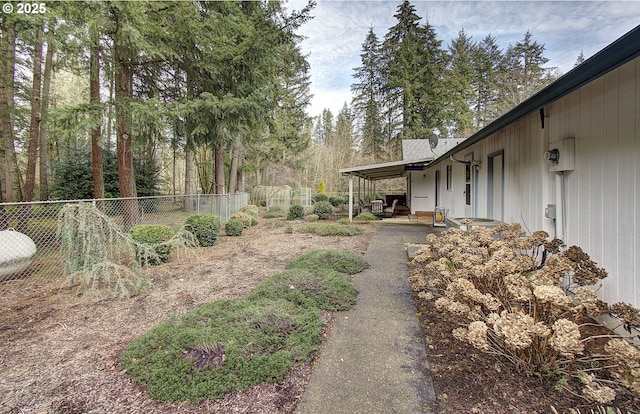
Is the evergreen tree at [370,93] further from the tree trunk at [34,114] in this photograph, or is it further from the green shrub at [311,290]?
the green shrub at [311,290]

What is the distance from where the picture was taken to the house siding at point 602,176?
8.23 ft

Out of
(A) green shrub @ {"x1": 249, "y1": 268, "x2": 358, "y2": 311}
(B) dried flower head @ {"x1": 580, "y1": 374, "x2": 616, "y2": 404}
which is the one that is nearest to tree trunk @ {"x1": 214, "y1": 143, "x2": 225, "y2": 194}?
(A) green shrub @ {"x1": 249, "y1": 268, "x2": 358, "y2": 311}

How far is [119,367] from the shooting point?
8.68 feet

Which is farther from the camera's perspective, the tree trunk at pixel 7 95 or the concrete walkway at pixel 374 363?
the tree trunk at pixel 7 95

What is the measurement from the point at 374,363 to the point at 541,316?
57.4 inches

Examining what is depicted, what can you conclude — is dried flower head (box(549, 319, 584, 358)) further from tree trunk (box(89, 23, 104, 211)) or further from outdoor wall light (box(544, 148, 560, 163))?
tree trunk (box(89, 23, 104, 211))

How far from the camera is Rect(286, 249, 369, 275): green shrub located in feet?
17.8

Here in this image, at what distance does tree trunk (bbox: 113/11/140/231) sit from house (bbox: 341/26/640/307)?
26.1 feet

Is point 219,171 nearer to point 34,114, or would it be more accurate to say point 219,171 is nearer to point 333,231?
point 34,114

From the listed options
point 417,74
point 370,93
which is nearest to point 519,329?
point 417,74

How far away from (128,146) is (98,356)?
21.9 feet

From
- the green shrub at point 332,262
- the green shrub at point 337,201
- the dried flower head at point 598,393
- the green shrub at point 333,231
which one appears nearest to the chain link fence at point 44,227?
the green shrub at point 332,262

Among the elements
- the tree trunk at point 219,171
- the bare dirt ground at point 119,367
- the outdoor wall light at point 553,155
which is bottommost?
the bare dirt ground at point 119,367

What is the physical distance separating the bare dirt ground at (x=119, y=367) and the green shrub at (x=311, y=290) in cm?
39
